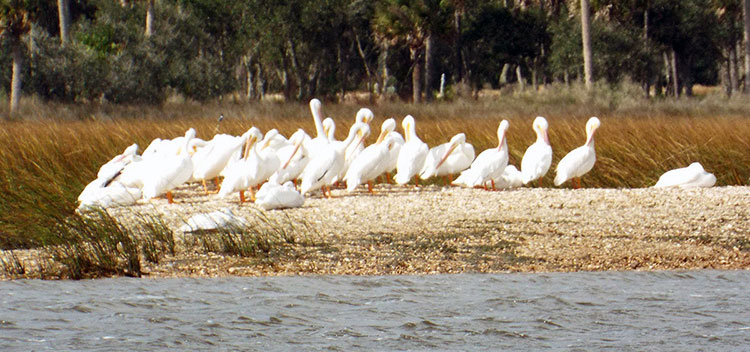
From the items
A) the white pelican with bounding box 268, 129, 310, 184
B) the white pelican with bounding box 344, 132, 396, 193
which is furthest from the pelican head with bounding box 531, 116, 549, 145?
the white pelican with bounding box 268, 129, 310, 184

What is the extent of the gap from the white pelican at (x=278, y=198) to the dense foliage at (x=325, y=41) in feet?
63.9

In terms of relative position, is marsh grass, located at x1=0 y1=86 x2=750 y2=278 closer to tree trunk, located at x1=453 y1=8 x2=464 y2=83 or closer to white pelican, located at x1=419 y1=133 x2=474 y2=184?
white pelican, located at x1=419 y1=133 x2=474 y2=184

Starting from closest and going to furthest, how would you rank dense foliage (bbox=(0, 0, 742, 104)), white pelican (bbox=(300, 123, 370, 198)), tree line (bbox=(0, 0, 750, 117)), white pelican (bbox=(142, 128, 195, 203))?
white pelican (bbox=(142, 128, 195, 203)), white pelican (bbox=(300, 123, 370, 198)), tree line (bbox=(0, 0, 750, 117)), dense foliage (bbox=(0, 0, 742, 104))

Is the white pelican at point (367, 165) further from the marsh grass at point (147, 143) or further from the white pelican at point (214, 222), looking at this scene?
the white pelican at point (214, 222)

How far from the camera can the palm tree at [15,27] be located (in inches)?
1129

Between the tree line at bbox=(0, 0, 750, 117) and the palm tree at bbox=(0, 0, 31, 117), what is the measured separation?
0.08 m

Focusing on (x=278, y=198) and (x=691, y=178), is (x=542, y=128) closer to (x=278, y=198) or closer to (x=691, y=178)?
(x=691, y=178)

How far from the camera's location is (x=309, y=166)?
13.5m

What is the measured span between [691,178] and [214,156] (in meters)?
5.81

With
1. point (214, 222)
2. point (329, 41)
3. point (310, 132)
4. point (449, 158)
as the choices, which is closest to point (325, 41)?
point (329, 41)

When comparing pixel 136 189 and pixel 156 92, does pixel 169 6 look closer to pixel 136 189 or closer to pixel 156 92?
pixel 156 92

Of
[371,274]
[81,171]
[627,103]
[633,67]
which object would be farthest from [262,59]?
[371,274]

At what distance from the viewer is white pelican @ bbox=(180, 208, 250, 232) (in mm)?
10430

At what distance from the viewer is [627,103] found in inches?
1137
